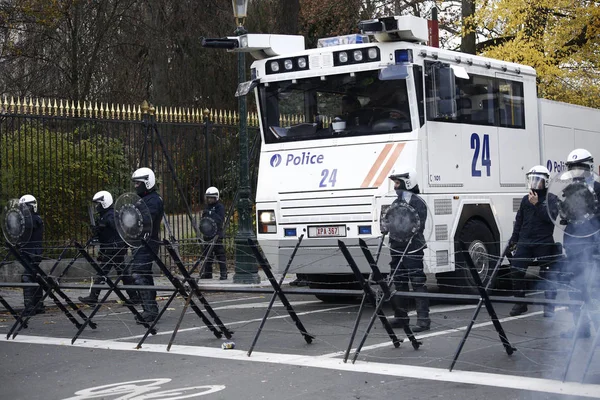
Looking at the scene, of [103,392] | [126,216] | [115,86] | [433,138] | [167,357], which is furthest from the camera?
[115,86]

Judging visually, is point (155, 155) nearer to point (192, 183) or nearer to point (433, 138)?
point (192, 183)

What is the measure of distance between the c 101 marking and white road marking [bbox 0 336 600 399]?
3.74 meters

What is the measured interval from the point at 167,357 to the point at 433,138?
535 cm

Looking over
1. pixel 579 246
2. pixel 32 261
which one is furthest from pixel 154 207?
pixel 579 246

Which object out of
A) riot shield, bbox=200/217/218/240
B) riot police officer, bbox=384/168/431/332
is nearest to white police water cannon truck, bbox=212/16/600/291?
riot police officer, bbox=384/168/431/332

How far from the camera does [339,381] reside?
27.5 feet

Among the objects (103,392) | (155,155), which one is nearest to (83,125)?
(155,155)

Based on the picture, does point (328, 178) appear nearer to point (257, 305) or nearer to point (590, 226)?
point (257, 305)

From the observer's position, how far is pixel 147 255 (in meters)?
12.9

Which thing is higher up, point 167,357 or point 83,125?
point 83,125

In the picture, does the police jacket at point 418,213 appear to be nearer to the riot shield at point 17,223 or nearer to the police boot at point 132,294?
the police boot at point 132,294

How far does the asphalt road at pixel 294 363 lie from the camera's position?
8.03 meters

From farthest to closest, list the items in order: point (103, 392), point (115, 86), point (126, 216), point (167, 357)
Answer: point (115, 86)
point (126, 216)
point (167, 357)
point (103, 392)

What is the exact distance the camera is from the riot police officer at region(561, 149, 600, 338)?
841 centimetres
